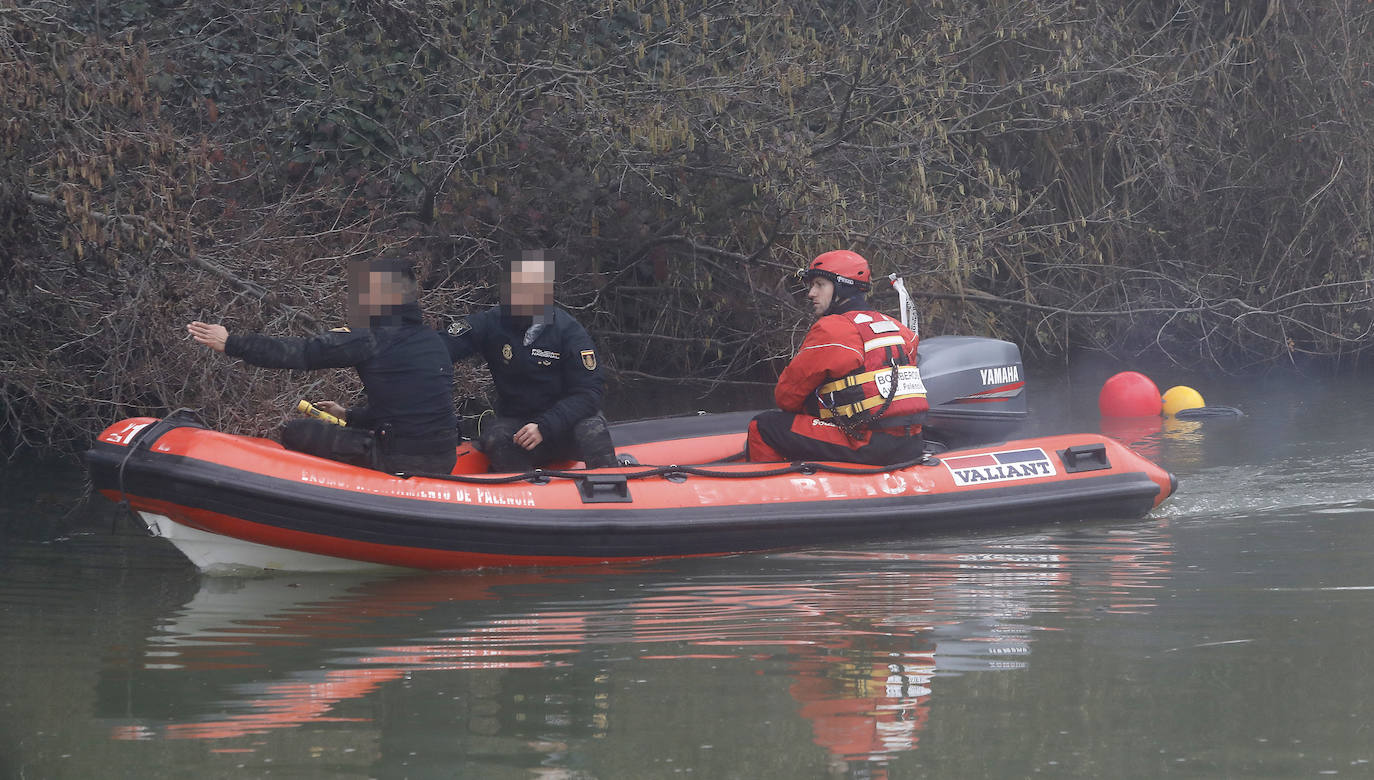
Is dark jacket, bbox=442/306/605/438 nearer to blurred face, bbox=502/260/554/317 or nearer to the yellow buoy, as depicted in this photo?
blurred face, bbox=502/260/554/317

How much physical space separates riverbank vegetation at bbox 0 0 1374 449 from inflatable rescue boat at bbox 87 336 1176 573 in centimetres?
119

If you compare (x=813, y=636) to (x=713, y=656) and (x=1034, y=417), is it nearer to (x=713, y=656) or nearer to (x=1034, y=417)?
(x=713, y=656)

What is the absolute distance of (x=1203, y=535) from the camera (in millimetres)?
6023

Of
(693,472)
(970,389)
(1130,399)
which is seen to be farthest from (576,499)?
(1130,399)

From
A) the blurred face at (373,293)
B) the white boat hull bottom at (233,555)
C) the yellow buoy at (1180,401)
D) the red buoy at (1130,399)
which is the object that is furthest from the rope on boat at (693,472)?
the yellow buoy at (1180,401)

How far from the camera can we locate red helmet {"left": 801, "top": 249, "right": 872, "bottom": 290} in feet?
19.8

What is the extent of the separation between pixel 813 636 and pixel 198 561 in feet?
7.83

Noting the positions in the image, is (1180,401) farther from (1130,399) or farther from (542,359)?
(542,359)

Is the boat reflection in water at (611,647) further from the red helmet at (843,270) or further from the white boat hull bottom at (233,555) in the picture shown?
the red helmet at (843,270)

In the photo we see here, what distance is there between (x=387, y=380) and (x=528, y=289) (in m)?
0.64

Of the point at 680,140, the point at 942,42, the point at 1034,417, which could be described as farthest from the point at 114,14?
the point at 1034,417

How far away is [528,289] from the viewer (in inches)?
225

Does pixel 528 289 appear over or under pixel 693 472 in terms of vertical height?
over

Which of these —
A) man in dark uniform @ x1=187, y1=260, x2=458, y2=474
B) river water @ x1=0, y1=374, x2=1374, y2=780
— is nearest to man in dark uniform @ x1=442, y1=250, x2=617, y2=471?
man in dark uniform @ x1=187, y1=260, x2=458, y2=474
